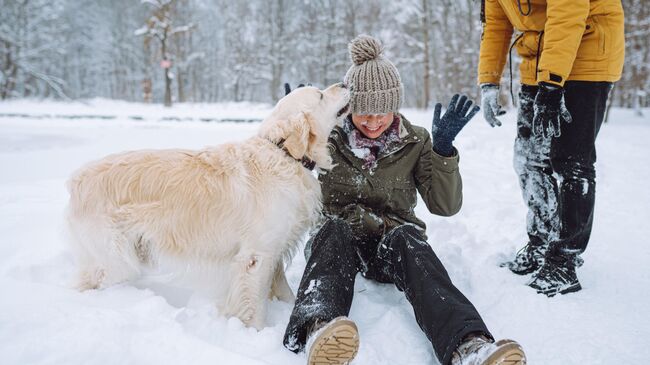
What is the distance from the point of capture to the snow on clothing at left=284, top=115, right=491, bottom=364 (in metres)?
1.54

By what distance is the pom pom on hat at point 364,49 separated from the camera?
2.33 m

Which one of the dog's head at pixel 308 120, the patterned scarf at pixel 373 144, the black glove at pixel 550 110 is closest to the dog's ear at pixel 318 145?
the dog's head at pixel 308 120

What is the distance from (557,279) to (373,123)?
1.31 m

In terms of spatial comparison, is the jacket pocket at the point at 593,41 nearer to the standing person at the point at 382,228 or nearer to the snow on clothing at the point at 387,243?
the standing person at the point at 382,228

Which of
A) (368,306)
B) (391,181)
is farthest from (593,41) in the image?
(368,306)

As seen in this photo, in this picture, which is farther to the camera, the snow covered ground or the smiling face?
the smiling face

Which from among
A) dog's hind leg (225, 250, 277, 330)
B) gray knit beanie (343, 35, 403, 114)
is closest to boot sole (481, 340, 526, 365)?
dog's hind leg (225, 250, 277, 330)

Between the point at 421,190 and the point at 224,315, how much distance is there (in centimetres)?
126

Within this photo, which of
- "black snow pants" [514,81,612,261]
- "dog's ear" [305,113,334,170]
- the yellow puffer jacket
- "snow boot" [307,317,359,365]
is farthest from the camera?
"dog's ear" [305,113,334,170]

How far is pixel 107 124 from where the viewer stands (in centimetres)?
1011

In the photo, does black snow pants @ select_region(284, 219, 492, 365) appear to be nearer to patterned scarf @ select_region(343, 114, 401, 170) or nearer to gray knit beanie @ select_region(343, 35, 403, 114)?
patterned scarf @ select_region(343, 114, 401, 170)

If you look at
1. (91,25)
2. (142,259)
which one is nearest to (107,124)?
(142,259)

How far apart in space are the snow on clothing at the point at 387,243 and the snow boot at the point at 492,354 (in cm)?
5

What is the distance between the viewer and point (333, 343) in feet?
4.48
